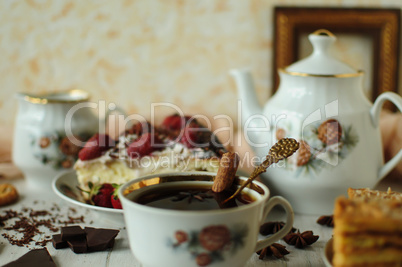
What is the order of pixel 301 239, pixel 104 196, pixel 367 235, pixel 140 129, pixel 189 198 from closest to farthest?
pixel 367 235, pixel 189 198, pixel 301 239, pixel 104 196, pixel 140 129

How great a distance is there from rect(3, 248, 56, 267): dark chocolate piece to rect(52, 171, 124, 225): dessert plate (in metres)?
0.12

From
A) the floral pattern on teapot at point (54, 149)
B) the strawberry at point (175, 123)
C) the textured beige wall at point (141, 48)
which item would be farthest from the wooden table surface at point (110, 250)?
the textured beige wall at point (141, 48)

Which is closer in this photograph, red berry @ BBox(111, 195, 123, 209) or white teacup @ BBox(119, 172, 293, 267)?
white teacup @ BBox(119, 172, 293, 267)

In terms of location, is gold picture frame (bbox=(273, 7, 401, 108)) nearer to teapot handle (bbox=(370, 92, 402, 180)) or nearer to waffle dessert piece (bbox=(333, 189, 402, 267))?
teapot handle (bbox=(370, 92, 402, 180))

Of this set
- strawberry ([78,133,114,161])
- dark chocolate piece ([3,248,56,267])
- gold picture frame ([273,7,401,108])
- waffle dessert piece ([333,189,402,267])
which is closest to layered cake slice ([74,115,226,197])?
strawberry ([78,133,114,161])

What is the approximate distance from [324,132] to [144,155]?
330 mm

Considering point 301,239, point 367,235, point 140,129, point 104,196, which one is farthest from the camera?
point 140,129

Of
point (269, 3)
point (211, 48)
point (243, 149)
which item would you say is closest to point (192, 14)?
point (211, 48)

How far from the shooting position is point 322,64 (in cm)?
84

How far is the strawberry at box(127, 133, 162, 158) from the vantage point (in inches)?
33.4

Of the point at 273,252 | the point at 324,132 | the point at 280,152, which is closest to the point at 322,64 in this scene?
the point at 324,132

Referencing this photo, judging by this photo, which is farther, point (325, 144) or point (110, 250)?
point (325, 144)

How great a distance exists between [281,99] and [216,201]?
0.33m

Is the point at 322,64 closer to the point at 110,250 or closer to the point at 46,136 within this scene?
the point at 110,250
